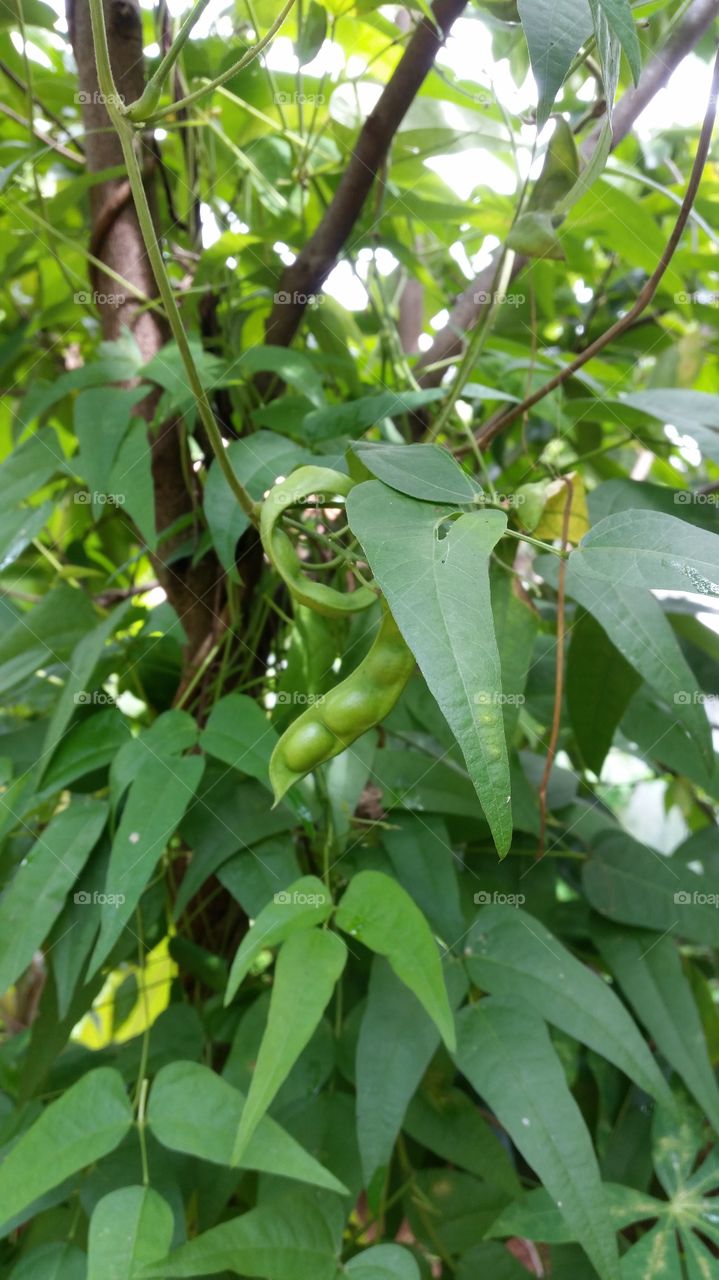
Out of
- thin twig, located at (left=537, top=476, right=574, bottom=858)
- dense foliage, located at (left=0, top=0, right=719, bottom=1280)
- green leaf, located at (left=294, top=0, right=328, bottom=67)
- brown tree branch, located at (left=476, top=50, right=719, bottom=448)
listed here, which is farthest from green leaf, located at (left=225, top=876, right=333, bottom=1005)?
green leaf, located at (left=294, top=0, right=328, bottom=67)

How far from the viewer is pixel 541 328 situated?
71 centimetres

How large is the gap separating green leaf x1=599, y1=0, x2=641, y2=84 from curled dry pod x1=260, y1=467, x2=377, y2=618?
0.46 feet

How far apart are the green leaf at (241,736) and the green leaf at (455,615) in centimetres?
15

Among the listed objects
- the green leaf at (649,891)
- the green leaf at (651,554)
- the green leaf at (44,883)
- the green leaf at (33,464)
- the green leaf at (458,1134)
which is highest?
the green leaf at (651,554)

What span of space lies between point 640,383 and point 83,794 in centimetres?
62

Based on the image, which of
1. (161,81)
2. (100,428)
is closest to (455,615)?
(161,81)

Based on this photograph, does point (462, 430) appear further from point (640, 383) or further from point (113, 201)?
point (640, 383)

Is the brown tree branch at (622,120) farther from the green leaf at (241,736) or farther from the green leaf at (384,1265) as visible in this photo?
the green leaf at (384,1265)

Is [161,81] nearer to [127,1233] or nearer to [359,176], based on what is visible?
[359,176]

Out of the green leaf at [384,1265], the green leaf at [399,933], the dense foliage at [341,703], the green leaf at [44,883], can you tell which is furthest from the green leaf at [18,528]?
the green leaf at [384,1265]

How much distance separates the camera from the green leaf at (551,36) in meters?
0.25

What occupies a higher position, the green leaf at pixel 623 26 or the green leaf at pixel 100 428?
the green leaf at pixel 623 26

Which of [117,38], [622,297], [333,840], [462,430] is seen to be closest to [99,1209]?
[333,840]

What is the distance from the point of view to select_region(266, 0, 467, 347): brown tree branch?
44cm
